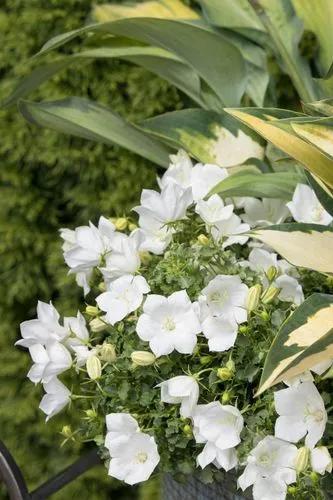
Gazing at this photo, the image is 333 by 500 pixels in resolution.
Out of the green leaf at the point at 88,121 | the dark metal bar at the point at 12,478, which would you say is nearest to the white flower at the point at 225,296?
the dark metal bar at the point at 12,478

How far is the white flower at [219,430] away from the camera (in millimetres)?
929

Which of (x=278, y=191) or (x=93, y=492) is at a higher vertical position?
(x=278, y=191)

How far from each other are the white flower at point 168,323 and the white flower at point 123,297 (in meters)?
0.03

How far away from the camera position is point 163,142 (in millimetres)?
1358

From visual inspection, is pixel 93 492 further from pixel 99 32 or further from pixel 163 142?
pixel 99 32

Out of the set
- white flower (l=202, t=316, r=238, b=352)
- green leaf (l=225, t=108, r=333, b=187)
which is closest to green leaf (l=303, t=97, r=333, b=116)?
green leaf (l=225, t=108, r=333, b=187)

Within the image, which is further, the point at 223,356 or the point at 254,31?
the point at 254,31

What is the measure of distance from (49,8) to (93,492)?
0.86 meters

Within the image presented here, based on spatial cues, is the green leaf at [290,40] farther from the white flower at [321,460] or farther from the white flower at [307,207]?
the white flower at [321,460]

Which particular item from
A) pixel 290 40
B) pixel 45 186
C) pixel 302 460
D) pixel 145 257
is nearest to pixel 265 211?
pixel 145 257

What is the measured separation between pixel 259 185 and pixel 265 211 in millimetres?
91

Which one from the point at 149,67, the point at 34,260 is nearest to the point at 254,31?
→ the point at 149,67

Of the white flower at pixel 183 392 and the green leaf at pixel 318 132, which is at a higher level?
the green leaf at pixel 318 132

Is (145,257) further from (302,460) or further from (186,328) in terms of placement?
(302,460)
